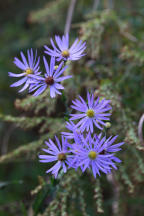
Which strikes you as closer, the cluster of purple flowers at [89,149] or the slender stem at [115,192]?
the cluster of purple flowers at [89,149]

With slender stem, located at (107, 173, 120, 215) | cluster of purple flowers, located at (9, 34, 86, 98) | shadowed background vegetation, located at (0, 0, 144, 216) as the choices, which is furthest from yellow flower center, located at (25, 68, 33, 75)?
slender stem, located at (107, 173, 120, 215)

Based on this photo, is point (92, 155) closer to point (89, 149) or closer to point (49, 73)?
point (89, 149)

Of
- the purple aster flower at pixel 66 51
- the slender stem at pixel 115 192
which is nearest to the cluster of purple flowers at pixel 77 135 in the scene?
the purple aster flower at pixel 66 51

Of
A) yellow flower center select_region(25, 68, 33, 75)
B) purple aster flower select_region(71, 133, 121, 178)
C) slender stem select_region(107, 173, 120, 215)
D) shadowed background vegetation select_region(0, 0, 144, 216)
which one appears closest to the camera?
purple aster flower select_region(71, 133, 121, 178)

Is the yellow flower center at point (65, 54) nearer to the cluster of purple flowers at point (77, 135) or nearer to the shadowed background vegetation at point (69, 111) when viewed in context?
the cluster of purple flowers at point (77, 135)

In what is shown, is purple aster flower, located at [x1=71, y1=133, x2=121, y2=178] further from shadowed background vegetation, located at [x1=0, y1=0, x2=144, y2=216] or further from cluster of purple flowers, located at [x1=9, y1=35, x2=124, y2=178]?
shadowed background vegetation, located at [x1=0, y1=0, x2=144, y2=216]

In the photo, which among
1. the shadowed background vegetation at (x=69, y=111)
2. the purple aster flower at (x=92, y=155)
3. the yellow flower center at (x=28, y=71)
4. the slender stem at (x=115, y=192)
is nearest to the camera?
the purple aster flower at (x=92, y=155)

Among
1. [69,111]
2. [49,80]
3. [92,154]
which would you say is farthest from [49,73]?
[92,154]

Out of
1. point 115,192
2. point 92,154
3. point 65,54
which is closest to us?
point 92,154
